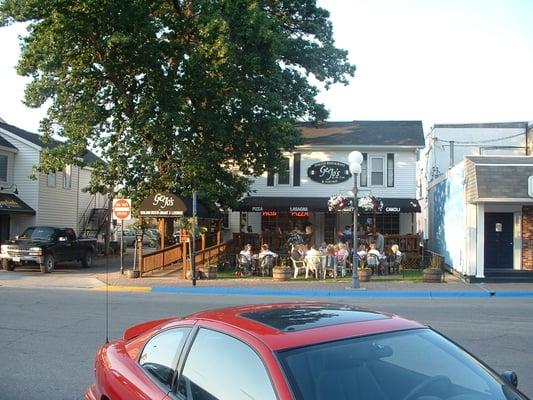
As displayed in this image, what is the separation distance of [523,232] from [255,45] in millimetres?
12085

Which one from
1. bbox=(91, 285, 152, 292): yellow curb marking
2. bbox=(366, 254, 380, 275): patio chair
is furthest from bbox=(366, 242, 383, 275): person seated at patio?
bbox=(91, 285, 152, 292): yellow curb marking

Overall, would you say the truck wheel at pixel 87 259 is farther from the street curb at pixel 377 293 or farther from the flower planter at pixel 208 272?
the street curb at pixel 377 293

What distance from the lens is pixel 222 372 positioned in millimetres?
3156

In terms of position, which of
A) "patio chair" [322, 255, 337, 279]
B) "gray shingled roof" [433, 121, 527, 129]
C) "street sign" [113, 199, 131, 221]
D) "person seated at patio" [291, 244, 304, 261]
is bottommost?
"patio chair" [322, 255, 337, 279]

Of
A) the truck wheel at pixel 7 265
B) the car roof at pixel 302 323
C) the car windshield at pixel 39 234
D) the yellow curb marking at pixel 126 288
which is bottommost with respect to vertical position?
the yellow curb marking at pixel 126 288

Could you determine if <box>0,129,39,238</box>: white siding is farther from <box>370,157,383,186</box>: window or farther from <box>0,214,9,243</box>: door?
<box>370,157,383,186</box>: window

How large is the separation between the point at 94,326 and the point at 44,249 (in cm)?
1439

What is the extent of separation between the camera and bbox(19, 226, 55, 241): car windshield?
2517 cm

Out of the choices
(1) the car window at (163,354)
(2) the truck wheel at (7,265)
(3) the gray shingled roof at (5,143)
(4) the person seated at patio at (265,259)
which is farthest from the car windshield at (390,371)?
(3) the gray shingled roof at (5,143)

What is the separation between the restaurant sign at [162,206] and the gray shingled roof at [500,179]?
1043cm

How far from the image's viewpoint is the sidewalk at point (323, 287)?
17344mm

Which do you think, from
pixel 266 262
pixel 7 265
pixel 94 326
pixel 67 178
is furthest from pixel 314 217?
pixel 94 326

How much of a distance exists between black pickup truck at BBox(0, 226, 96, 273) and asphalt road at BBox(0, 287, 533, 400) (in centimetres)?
571

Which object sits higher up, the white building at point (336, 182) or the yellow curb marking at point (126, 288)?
the white building at point (336, 182)
